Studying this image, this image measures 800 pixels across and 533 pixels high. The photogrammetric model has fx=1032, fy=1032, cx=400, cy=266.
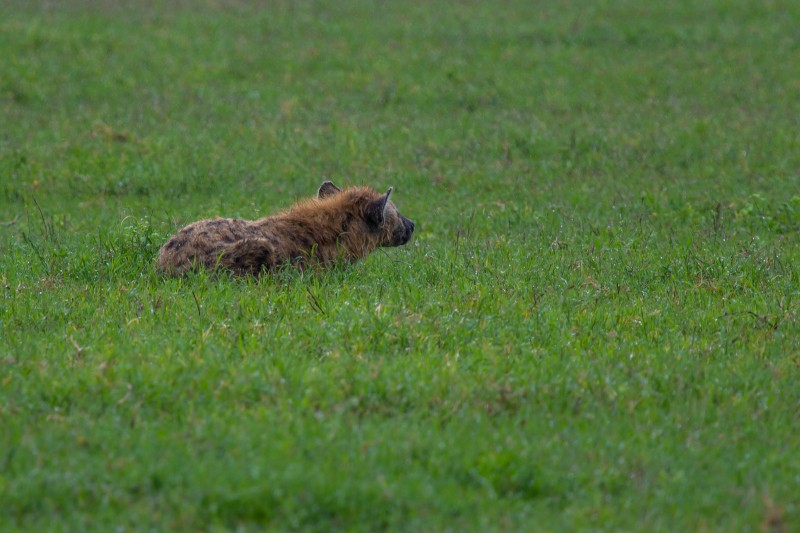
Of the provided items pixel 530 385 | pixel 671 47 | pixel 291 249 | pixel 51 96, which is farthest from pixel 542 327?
pixel 671 47

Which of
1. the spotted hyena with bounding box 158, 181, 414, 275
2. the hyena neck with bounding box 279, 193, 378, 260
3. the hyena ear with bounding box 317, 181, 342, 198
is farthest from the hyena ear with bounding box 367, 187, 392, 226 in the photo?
the hyena ear with bounding box 317, 181, 342, 198

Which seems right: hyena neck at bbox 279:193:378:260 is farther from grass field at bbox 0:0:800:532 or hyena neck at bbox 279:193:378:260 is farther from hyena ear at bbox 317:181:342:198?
hyena ear at bbox 317:181:342:198

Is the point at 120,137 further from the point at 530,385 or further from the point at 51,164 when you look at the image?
the point at 530,385

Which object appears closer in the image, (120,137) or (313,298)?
(313,298)

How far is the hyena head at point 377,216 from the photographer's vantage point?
34.0 feet

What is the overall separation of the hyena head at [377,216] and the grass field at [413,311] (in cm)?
41

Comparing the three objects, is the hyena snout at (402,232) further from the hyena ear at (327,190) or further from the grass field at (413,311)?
the hyena ear at (327,190)

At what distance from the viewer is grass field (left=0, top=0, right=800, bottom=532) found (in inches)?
208

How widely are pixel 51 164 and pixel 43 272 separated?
622 cm

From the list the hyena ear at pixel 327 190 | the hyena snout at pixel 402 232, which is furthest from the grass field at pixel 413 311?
the hyena ear at pixel 327 190

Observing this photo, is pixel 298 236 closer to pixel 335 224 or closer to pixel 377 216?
pixel 335 224

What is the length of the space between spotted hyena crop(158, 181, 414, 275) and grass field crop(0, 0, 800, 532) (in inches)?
14.1

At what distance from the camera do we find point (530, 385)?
21.5 ft

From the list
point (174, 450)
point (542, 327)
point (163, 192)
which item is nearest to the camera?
point (174, 450)
